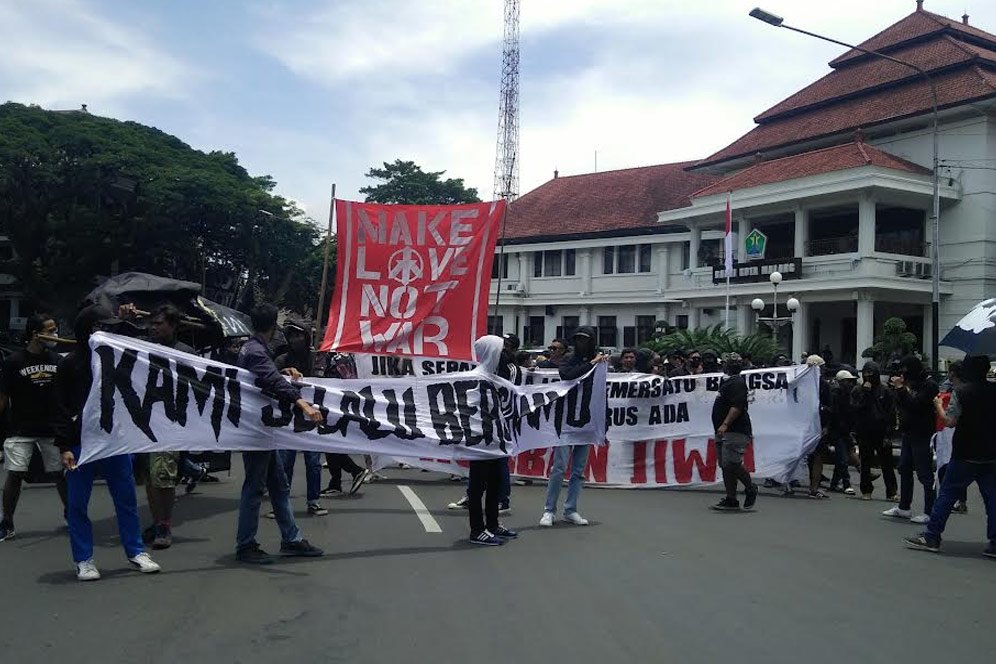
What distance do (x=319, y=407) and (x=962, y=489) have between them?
17.9 feet

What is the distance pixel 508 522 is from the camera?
872cm

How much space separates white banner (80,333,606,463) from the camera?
634 cm

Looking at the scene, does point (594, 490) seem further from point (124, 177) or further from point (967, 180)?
point (124, 177)

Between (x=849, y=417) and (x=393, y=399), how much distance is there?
20.9 feet

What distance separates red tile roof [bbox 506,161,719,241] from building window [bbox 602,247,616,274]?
885 millimetres

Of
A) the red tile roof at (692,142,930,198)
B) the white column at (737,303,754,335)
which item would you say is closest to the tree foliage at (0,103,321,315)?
the red tile roof at (692,142,930,198)

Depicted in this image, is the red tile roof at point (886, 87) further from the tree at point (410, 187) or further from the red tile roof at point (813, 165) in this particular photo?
the tree at point (410, 187)

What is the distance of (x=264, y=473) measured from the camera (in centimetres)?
667

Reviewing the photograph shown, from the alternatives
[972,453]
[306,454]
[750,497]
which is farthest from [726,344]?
[306,454]

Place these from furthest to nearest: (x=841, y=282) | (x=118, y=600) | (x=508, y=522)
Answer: (x=841, y=282) < (x=508, y=522) < (x=118, y=600)

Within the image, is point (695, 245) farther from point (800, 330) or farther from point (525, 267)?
point (525, 267)

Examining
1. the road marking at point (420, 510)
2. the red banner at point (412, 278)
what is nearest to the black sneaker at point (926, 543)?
the road marking at point (420, 510)

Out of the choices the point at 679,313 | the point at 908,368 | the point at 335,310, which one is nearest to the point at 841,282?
the point at 679,313

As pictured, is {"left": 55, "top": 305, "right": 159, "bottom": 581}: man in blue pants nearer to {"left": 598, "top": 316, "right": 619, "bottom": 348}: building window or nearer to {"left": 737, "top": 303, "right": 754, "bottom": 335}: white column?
{"left": 737, "top": 303, "right": 754, "bottom": 335}: white column
